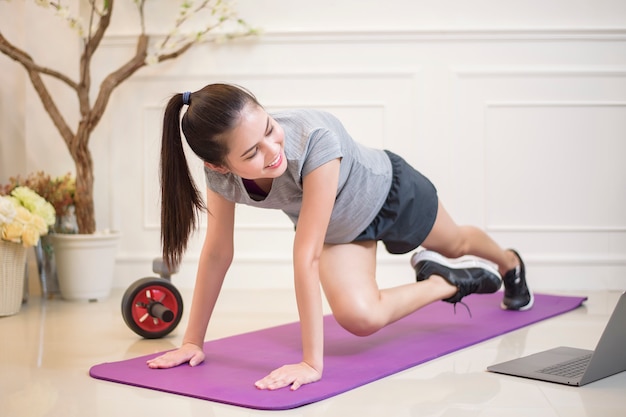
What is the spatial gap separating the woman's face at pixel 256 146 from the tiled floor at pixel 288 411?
0.53 metres

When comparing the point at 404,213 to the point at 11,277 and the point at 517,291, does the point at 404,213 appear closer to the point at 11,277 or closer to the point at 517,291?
the point at 517,291

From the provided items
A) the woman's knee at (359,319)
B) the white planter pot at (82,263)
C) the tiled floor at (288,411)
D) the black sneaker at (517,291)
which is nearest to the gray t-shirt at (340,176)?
the woman's knee at (359,319)

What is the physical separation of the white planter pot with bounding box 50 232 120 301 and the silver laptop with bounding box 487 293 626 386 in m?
1.89

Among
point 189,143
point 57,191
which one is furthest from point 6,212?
point 189,143

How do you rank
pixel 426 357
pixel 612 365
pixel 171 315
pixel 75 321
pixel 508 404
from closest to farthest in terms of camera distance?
pixel 508 404, pixel 612 365, pixel 426 357, pixel 171 315, pixel 75 321

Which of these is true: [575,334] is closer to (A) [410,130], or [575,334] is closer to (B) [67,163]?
(A) [410,130]

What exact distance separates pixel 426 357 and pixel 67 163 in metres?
2.22

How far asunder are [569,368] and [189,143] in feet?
3.62

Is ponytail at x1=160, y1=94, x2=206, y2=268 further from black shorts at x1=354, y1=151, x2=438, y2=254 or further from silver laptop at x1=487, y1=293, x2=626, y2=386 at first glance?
silver laptop at x1=487, y1=293, x2=626, y2=386

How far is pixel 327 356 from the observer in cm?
211

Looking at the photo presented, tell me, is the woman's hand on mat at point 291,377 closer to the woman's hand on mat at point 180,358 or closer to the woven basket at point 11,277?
the woman's hand on mat at point 180,358

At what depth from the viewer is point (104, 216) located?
365cm

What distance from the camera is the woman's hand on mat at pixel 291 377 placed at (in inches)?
68.9

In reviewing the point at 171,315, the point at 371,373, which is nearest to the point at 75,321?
the point at 171,315
